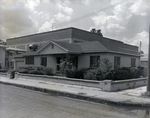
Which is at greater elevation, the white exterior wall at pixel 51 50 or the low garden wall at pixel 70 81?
the white exterior wall at pixel 51 50

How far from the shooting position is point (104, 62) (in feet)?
51.1

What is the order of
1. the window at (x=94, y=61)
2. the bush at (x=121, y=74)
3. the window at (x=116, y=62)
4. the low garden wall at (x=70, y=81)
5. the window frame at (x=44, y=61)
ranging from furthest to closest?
the window frame at (x=44, y=61), the window at (x=116, y=62), the window at (x=94, y=61), the bush at (x=121, y=74), the low garden wall at (x=70, y=81)

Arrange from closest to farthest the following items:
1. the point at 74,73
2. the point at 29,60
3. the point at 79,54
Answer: the point at 74,73 < the point at 79,54 < the point at 29,60

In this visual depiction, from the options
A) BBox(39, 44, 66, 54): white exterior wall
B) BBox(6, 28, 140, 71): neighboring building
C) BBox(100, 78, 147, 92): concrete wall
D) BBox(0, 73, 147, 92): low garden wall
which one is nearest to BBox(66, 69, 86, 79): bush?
BBox(0, 73, 147, 92): low garden wall

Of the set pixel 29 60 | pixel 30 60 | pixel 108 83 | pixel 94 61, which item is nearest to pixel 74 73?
pixel 94 61

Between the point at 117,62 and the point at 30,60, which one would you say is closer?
the point at 117,62

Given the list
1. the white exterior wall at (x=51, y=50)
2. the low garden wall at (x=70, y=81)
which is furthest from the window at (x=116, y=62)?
the low garden wall at (x=70, y=81)

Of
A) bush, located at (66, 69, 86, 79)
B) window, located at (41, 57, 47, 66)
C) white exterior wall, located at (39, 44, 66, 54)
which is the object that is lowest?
bush, located at (66, 69, 86, 79)

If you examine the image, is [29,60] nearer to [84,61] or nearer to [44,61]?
[44,61]

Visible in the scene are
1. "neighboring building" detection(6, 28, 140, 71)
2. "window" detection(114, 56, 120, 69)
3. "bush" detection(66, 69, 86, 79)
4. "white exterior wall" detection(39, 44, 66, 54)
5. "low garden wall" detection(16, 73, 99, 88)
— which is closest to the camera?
"low garden wall" detection(16, 73, 99, 88)

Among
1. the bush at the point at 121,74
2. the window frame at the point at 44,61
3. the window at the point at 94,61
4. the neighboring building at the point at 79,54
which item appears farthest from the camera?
the window frame at the point at 44,61

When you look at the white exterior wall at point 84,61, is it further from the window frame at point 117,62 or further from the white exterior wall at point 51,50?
the window frame at point 117,62

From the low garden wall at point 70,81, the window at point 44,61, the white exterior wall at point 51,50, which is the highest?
the white exterior wall at point 51,50

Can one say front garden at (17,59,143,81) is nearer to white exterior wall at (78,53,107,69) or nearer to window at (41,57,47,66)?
white exterior wall at (78,53,107,69)
